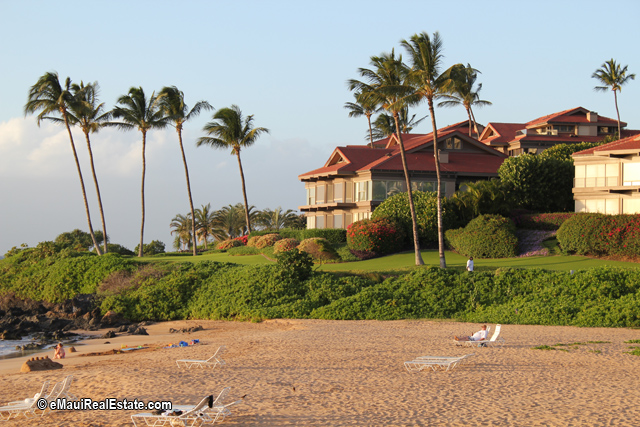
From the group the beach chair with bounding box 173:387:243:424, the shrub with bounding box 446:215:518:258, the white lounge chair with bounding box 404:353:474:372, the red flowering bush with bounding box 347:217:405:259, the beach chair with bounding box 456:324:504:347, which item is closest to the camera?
the beach chair with bounding box 173:387:243:424

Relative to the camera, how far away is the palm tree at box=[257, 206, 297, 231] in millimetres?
68750

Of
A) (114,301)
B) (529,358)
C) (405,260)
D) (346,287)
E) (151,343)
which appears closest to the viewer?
(529,358)

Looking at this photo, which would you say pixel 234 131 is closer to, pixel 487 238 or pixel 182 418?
pixel 487 238

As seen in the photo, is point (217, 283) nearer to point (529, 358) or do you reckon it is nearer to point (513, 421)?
point (529, 358)

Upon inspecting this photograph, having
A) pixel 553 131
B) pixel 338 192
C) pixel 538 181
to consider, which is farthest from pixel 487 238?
pixel 553 131

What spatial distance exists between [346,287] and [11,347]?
1314cm

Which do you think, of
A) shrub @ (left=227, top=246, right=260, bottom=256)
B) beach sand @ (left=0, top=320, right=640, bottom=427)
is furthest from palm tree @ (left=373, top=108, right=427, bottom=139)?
beach sand @ (left=0, top=320, right=640, bottom=427)

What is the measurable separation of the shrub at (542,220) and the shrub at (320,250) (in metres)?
11.7

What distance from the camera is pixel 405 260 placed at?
36.3 m

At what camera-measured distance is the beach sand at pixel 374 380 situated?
10.1m

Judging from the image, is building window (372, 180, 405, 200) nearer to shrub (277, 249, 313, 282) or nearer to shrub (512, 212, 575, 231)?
shrub (512, 212, 575, 231)

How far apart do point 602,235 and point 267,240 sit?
73.4 ft

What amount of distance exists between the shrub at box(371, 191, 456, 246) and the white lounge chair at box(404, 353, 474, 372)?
25297 mm

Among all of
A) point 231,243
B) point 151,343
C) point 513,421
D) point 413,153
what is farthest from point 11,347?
point 413,153
